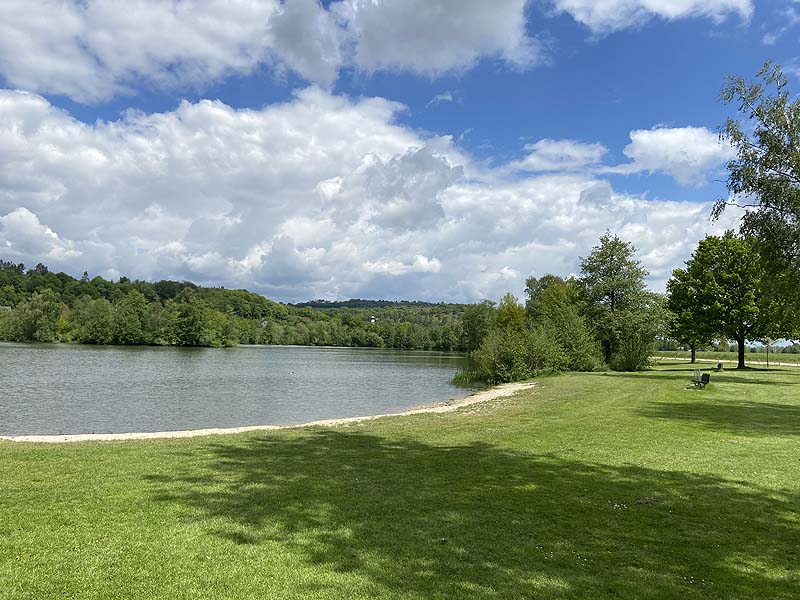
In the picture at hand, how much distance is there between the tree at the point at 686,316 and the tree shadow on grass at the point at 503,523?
4533 cm

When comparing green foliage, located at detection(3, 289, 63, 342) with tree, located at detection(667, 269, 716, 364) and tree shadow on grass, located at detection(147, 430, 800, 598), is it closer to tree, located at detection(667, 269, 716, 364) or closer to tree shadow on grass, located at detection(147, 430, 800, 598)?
tree, located at detection(667, 269, 716, 364)

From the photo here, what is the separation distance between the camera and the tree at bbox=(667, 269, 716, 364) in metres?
50.1

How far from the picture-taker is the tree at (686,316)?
5006 centimetres

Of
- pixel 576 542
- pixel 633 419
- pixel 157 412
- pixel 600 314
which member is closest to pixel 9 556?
pixel 576 542

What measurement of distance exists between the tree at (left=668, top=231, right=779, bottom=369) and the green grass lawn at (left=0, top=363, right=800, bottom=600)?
3913 centimetres

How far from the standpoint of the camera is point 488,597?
17.2ft

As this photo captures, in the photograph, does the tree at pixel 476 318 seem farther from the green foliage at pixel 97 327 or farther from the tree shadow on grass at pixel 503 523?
the tree shadow on grass at pixel 503 523

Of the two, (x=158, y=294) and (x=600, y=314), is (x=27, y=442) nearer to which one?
(x=600, y=314)

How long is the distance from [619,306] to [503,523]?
157 feet

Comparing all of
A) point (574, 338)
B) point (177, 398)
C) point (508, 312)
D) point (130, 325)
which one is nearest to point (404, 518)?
point (177, 398)

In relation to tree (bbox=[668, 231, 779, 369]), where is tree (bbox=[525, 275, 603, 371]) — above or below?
below

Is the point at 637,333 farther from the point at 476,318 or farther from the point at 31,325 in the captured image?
the point at 31,325

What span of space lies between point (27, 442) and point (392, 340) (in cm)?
15644

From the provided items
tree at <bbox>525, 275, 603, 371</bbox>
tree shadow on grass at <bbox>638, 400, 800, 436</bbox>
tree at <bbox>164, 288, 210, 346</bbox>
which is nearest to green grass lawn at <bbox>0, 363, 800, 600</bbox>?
tree shadow on grass at <bbox>638, 400, 800, 436</bbox>
